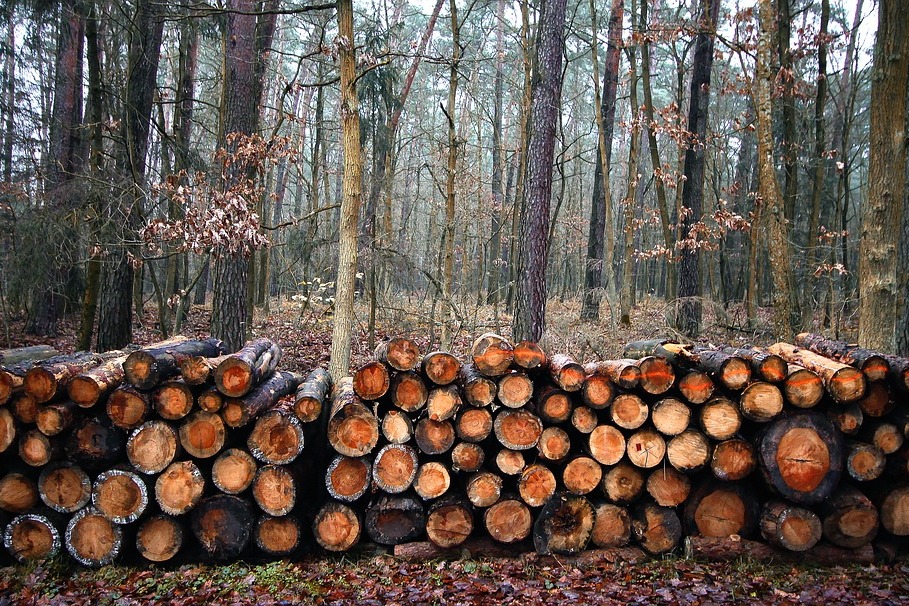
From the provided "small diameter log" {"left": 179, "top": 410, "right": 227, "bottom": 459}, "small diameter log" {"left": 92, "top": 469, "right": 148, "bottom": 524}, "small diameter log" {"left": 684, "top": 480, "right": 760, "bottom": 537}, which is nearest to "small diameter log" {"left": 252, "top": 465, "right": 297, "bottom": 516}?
"small diameter log" {"left": 179, "top": 410, "right": 227, "bottom": 459}

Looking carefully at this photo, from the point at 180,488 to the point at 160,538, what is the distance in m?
0.42

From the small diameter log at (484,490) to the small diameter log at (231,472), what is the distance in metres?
1.71

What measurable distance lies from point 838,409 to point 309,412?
4.22 metres

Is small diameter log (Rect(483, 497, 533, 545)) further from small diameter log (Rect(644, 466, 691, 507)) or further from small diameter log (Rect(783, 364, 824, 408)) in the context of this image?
small diameter log (Rect(783, 364, 824, 408))

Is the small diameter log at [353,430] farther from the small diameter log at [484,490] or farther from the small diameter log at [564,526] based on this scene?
the small diameter log at [564,526]

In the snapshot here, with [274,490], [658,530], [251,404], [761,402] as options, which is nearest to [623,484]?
[658,530]

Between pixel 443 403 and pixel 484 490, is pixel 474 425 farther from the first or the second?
pixel 484 490

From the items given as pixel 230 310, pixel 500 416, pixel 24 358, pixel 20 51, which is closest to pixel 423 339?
pixel 230 310

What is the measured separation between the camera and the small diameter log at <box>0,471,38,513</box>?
442cm

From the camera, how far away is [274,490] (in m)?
4.45

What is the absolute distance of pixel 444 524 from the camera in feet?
15.0

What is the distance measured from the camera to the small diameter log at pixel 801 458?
4.48 meters

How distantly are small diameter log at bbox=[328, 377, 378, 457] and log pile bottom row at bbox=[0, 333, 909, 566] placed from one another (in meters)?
0.02

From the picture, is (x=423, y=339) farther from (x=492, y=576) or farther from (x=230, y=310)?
(x=492, y=576)
